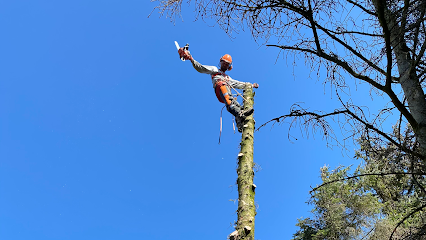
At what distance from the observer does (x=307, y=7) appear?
2.37m

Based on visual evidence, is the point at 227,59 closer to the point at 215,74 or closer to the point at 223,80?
the point at 215,74

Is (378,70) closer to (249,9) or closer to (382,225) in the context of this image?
(249,9)

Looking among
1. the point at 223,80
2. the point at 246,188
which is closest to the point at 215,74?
the point at 223,80

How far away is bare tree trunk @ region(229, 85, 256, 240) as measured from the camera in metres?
2.54

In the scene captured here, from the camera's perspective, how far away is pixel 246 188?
2877mm

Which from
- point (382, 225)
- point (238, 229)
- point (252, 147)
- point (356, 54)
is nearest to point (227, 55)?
point (252, 147)

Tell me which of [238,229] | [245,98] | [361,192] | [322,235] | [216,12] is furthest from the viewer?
[361,192]

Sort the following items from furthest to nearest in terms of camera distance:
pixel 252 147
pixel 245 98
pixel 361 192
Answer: pixel 361 192
pixel 245 98
pixel 252 147

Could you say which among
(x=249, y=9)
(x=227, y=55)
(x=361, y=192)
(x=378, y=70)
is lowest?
(x=378, y=70)

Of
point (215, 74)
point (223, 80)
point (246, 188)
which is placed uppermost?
point (215, 74)

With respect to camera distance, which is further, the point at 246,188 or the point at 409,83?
the point at 246,188

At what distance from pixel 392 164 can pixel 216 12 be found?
2316mm

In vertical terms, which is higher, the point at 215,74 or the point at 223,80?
the point at 215,74

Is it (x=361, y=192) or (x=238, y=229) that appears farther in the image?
(x=361, y=192)
